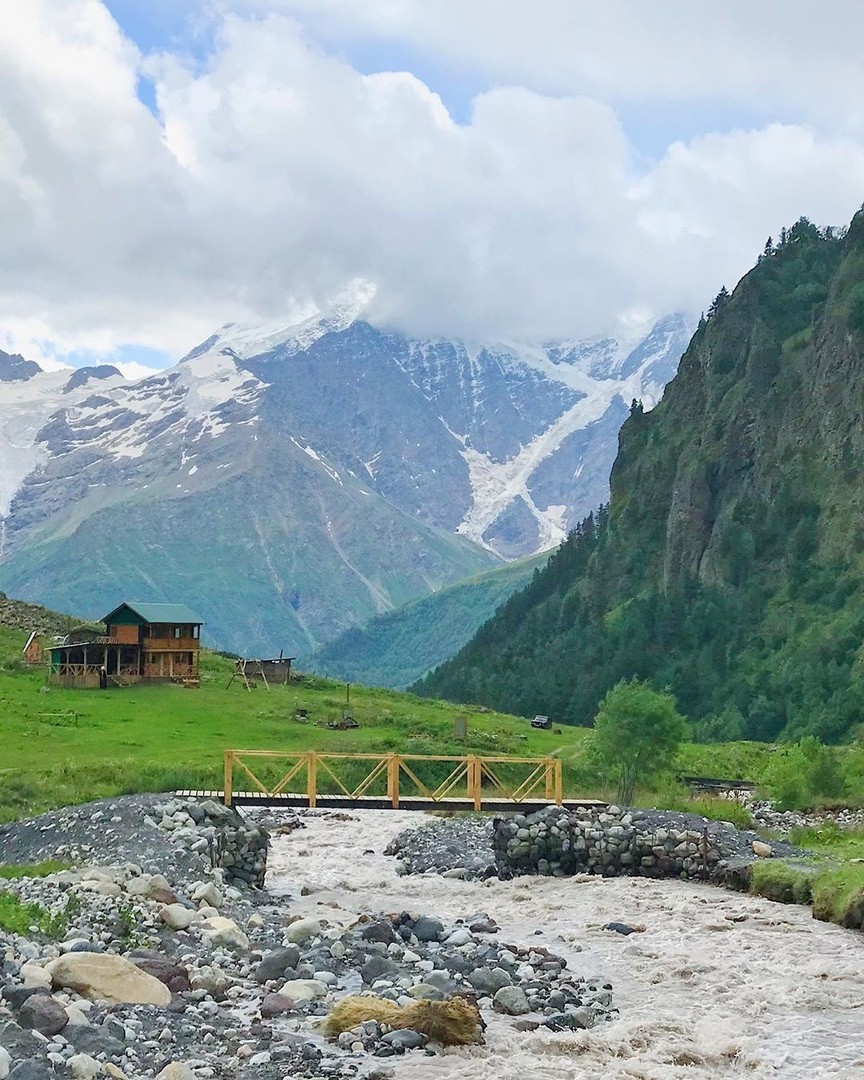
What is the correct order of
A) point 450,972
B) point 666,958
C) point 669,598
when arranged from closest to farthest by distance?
1. point 450,972
2. point 666,958
3. point 669,598

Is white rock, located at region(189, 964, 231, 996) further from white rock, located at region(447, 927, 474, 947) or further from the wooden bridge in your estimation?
the wooden bridge

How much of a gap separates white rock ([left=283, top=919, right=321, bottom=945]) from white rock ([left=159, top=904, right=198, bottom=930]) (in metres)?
2.61

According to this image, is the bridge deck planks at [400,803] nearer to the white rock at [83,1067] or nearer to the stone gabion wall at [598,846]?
the stone gabion wall at [598,846]

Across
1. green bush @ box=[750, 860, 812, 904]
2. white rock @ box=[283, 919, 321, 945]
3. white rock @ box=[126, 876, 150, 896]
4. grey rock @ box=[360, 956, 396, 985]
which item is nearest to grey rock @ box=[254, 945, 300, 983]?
grey rock @ box=[360, 956, 396, 985]

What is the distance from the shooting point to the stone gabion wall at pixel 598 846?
46.8 metres

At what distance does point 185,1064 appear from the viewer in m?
21.7

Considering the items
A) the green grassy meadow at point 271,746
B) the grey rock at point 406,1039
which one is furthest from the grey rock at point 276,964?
the green grassy meadow at point 271,746

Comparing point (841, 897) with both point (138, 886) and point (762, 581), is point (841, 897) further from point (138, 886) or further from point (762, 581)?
point (762, 581)

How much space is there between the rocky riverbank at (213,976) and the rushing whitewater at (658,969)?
0.96 meters

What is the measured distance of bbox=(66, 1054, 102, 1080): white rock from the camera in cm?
2036

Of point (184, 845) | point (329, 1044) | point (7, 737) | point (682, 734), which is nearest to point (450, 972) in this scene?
point (329, 1044)

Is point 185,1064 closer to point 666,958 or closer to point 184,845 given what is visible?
point 666,958

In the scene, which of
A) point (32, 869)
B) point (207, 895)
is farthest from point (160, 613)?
point (207, 895)

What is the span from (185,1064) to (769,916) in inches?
867
